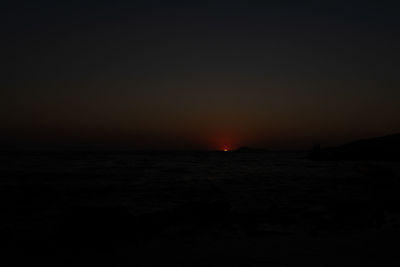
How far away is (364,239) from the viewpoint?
21.2 ft

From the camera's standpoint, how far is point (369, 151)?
5150 centimetres

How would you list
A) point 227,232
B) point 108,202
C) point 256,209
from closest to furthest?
1. point 227,232
2. point 256,209
3. point 108,202

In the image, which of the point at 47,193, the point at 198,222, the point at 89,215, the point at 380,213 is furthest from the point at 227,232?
the point at 47,193

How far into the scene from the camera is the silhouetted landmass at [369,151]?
4843 centimetres

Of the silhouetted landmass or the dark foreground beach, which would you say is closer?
the dark foreground beach

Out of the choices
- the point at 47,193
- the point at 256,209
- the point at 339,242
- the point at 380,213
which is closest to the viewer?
the point at 339,242

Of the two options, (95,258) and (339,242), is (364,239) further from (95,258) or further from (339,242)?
(95,258)

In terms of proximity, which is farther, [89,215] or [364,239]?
[89,215]

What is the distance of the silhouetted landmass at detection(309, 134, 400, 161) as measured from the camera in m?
48.4

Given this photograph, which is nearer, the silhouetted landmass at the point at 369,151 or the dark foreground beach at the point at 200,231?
the dark foreground beach at the point at 200,231

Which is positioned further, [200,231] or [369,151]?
[369,151]

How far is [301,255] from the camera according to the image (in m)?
5.46

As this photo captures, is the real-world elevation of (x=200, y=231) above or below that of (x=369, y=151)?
above

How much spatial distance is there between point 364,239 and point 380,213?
11.3 feet
